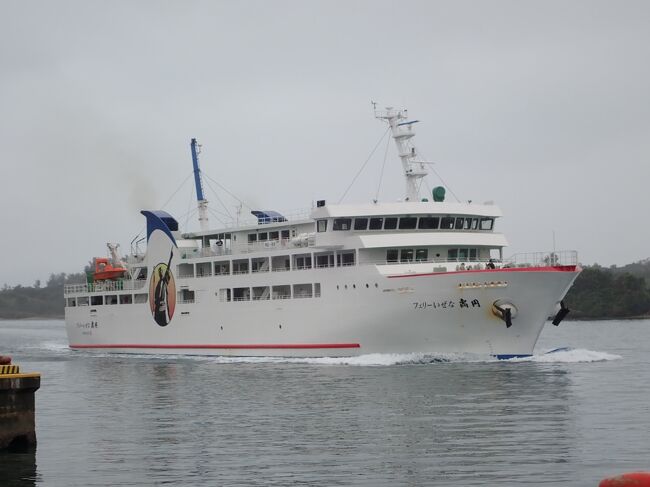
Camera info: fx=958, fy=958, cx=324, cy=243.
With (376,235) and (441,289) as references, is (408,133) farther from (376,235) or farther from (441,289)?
(441,289)

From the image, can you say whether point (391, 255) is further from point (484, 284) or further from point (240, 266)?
point (240, 266)

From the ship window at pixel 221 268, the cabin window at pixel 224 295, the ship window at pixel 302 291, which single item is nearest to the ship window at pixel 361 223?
the ship window at pixel 302 291

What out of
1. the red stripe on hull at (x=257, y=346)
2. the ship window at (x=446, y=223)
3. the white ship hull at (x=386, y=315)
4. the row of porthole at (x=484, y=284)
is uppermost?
the ship window at (x=446, y=223)

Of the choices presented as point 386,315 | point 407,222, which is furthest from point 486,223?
point 386,315

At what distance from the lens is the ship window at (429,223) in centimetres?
4222

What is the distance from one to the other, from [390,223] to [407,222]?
0.75m

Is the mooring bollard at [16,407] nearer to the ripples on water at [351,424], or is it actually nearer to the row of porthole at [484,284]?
the ripples on water at [351,424]

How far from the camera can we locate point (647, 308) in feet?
357

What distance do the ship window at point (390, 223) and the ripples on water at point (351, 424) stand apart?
18.7 feet

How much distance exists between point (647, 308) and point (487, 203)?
233 ft

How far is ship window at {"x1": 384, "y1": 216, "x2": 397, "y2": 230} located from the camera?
4194cm

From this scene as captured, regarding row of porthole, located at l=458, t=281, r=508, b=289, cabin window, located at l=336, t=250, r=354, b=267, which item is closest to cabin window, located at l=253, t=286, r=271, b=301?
cabin window, located at l=336, t=250, r=354, b=267

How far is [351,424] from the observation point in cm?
2422

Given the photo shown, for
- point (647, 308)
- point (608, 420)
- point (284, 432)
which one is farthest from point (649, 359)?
point (647, 308)
